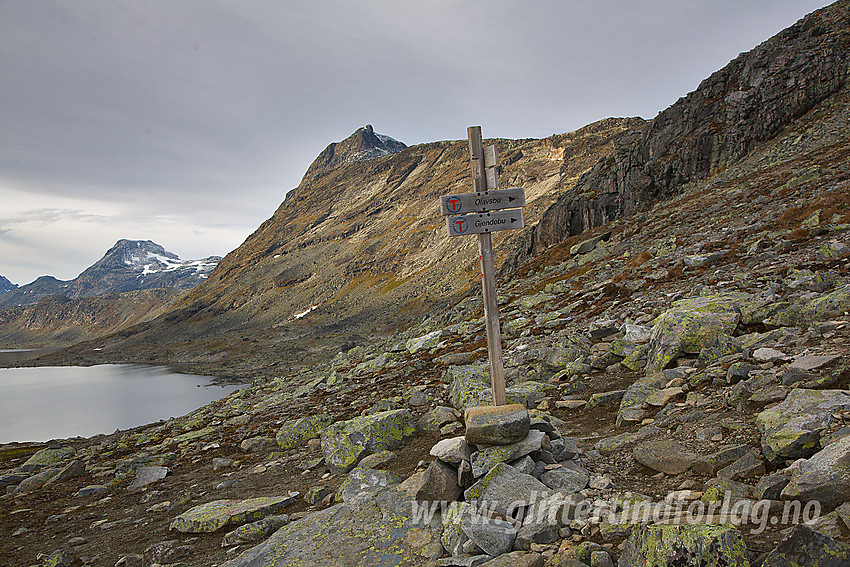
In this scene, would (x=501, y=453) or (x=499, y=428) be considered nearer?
(x=501, y=453)

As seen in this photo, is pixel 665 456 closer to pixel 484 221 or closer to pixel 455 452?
pixel 455 452

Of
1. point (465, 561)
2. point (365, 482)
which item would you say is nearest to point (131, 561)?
point (365, 482)

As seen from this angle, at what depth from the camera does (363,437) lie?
905cm

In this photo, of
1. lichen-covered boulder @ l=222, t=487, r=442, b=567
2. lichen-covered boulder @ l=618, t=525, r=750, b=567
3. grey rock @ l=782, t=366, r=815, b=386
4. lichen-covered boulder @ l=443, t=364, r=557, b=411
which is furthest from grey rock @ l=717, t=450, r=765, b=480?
lichen-covered boulder @ l=443, t=364, r=557, b=411

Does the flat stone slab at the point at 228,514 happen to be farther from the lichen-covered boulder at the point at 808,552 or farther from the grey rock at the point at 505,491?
the lichen-covered boulder at the point at 808,552

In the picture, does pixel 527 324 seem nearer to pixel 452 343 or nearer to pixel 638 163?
pixel 452 343

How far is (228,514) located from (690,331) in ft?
31.0

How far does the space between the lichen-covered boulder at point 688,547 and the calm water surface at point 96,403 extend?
4561 centimetres

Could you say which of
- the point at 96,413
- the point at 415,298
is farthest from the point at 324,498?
the point at 415,298

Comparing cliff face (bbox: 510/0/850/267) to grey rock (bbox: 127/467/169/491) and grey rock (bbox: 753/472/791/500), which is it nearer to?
grey rock (bbox: 127/467/169/491)

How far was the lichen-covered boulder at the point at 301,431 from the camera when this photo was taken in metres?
12.2

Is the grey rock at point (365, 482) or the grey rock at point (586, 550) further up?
the grey rock at point (586, 550)

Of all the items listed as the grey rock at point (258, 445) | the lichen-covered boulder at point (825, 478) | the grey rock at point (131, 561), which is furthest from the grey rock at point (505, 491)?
the grey rock at point (258, 445)

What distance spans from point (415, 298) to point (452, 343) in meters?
73.6
